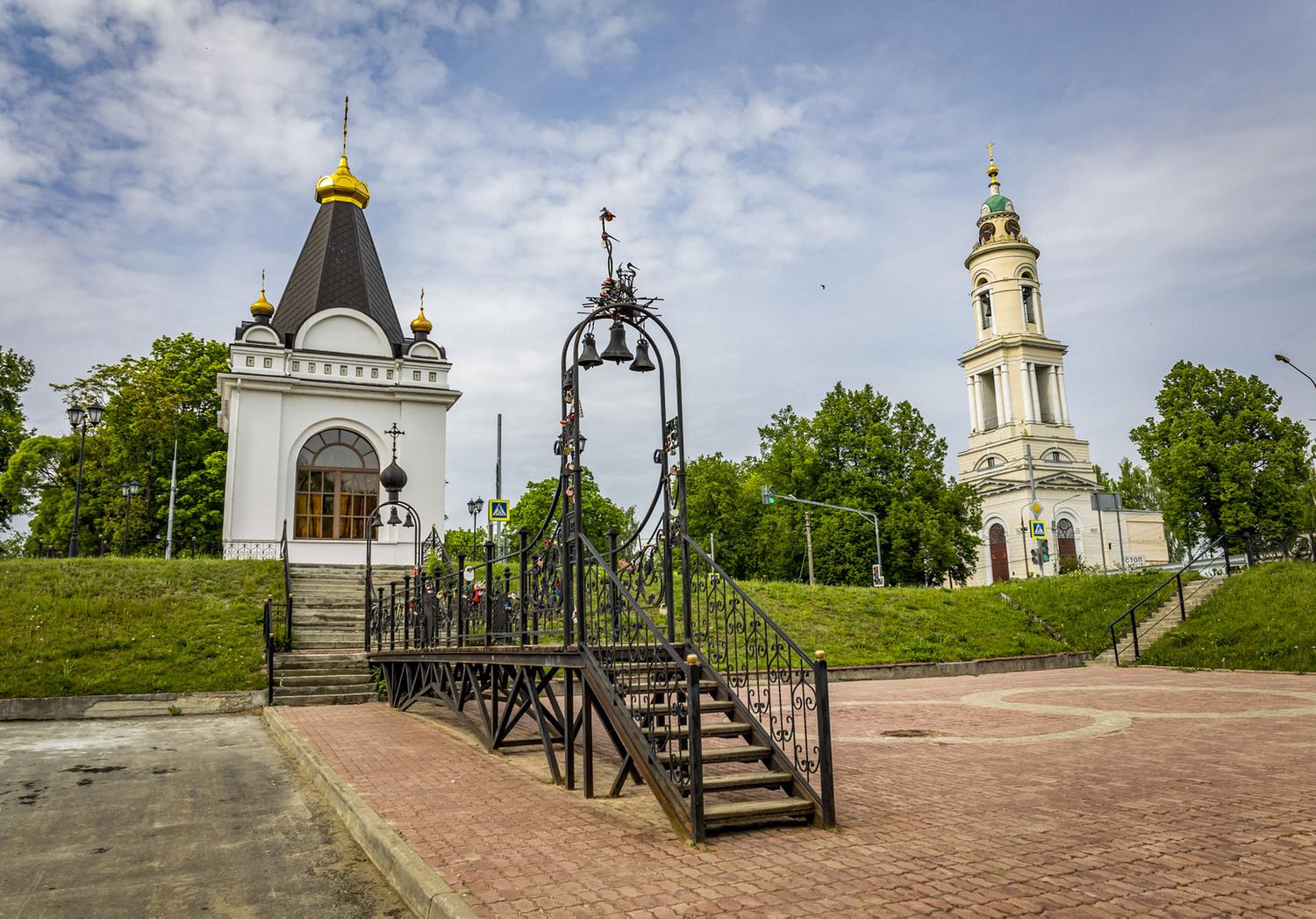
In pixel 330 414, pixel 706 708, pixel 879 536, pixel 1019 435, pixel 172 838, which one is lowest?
pixel 172 838

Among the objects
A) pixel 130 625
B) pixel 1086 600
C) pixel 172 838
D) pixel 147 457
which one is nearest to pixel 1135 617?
pixel 1086 600

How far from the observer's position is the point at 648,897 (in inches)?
Result: 184

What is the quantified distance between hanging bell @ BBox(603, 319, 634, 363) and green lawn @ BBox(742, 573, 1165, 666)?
1323 cm

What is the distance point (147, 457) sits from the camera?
3494 centimetres

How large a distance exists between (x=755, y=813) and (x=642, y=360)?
4.01 m

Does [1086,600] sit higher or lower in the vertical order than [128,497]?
lower

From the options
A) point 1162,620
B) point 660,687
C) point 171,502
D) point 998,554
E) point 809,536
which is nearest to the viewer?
point 660,687

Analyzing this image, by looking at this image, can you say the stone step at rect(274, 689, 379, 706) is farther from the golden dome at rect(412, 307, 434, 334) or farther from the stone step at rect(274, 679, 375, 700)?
the golden dome at rect(412, 307, 434, 334)

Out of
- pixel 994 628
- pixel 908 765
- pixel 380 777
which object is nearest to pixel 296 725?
pixel 380 777

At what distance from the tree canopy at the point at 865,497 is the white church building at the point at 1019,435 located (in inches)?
540

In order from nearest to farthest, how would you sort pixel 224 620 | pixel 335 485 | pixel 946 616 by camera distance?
pixel 224 620
pixel 946 616
pixel 335 485

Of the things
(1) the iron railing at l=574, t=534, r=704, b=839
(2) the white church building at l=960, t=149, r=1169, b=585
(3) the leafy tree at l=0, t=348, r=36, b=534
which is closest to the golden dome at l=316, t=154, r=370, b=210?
(3) the leafy tree at l=0, t=348, r=36, b=534

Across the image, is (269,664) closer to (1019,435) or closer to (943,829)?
(943,829)

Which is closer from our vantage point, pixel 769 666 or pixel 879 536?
pixel 769 666
